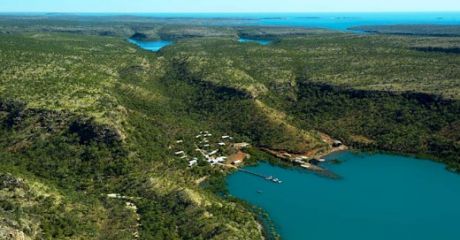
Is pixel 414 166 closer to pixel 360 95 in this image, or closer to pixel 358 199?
pixel 358 199

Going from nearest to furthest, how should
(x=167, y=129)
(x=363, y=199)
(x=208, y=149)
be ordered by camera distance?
(x=363, y=199)
(x=208, y=149)
(x=167, y=129)

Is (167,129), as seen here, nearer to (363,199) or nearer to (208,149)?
(208,149)

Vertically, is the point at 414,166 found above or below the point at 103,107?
below

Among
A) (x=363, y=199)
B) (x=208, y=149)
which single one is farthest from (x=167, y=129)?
(x=363, y=199)

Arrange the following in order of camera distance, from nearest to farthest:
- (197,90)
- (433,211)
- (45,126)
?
(433,211) → (45,126) → (197,90)

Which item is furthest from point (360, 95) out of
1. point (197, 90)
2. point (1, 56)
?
point (1, 56)

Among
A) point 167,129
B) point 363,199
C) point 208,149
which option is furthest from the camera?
point 167,129

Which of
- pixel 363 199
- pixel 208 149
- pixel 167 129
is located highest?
pixel 167 129
